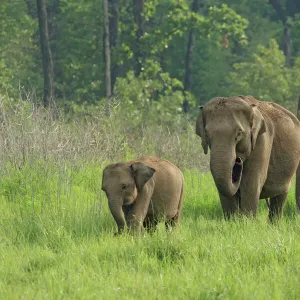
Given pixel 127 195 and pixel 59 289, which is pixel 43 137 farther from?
pixel 59 289

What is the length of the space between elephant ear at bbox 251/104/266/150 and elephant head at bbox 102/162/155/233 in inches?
47.1

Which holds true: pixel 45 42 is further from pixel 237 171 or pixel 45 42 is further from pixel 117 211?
pixel 117 211

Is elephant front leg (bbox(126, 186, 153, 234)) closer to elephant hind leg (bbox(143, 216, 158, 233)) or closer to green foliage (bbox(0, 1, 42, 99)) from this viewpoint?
elephant hind leg (bbox(143, 216, 158, 233))

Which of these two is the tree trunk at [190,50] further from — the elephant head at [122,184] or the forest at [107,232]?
the elephant head at [122,184]

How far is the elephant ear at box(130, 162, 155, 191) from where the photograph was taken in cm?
962

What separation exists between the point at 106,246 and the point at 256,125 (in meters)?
2.29

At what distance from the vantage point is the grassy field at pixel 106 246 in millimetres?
7434

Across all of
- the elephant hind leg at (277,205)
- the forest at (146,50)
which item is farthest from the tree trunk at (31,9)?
the elephant hind leg at (277,205)

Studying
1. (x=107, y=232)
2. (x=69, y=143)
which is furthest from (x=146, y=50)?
(x=107, y=232)

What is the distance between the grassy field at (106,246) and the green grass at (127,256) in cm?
1

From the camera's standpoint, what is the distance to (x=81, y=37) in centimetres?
4434

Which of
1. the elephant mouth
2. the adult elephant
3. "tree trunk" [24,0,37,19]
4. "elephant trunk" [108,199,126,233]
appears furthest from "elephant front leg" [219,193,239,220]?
"tree trunk" [24,0,37,19]

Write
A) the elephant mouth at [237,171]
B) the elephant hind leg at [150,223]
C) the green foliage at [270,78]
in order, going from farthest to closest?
the green foliage at [270,78]
the elephant hind leg at [150,223]
the elephant mouth at [237,171]

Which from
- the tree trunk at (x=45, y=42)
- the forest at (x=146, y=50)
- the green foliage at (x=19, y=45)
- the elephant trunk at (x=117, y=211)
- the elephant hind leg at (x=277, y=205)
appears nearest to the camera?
the elephant trunk at (x=117, y=211)
